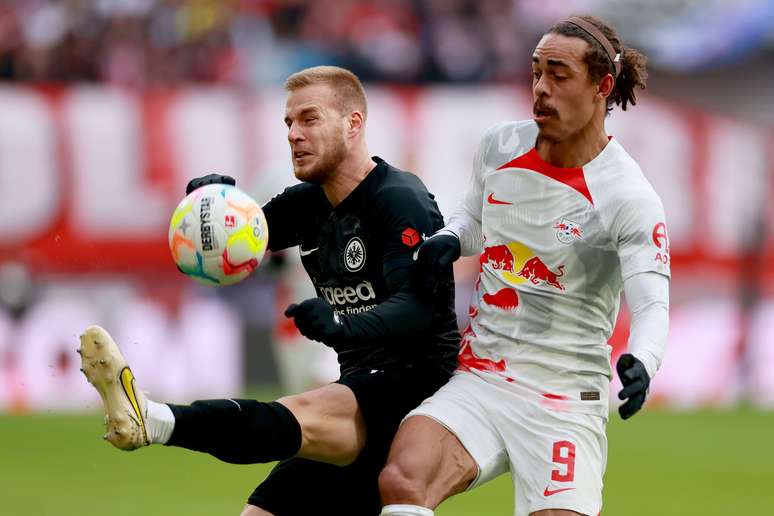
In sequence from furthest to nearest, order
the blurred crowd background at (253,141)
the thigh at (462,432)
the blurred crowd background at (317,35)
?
the blurred crowd background at (317,35), the blurred crowd background at (253,141), the thigh at (462,432)

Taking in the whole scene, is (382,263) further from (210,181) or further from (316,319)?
(210,181)

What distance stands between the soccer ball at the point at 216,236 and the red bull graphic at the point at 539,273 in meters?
1.02

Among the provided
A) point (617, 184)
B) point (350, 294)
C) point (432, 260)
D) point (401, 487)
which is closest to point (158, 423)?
point (401, 487)

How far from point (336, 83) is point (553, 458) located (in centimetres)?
174

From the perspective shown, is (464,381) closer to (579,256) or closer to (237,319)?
(579,256)

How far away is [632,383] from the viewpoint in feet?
15.3

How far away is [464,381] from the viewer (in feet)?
18.1

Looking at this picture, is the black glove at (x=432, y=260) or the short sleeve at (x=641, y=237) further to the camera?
the black glove at (x=432, y=260)

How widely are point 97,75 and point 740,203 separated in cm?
776

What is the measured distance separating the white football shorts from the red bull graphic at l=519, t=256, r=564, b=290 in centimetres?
41

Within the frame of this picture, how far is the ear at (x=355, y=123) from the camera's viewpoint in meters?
5.81

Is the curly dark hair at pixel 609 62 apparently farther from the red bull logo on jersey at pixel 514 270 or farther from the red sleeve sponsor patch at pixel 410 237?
the red sleeve sponsor patch at pixel 410 237

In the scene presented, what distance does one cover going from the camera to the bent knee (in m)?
5.07

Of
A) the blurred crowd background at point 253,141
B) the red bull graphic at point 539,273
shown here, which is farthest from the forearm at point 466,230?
the blurred crowd background at point 253,141
